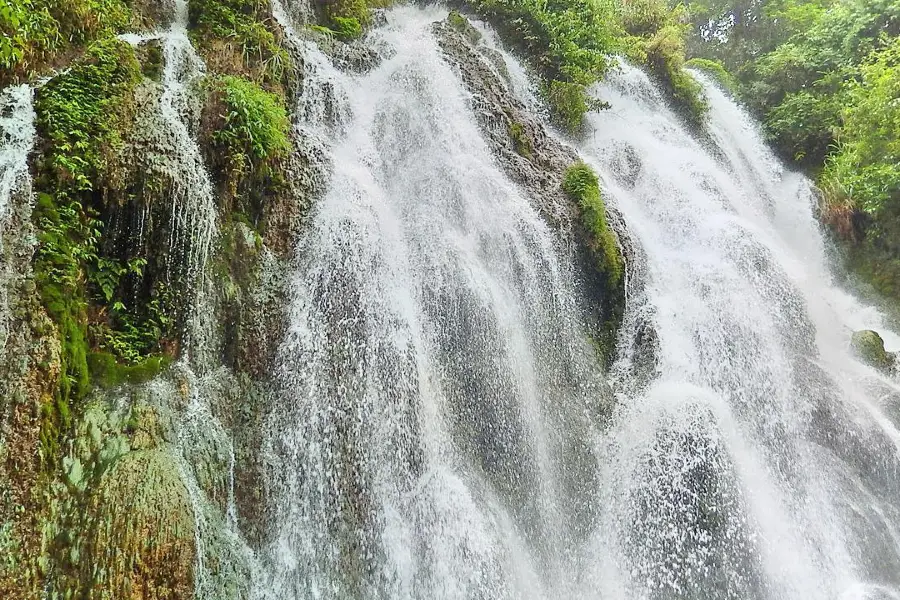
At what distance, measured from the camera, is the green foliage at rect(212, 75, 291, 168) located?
697 cm

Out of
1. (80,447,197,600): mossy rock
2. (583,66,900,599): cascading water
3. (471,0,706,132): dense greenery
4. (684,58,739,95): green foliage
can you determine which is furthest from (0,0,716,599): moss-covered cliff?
(684,58,739,95): green foliage

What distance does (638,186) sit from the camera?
11719 mm

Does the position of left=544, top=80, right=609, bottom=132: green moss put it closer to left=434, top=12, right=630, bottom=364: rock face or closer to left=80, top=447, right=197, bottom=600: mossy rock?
left=434, top=12, right=630, bottom=364: rock face

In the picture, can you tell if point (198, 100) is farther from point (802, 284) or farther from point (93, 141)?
point (802, 284)

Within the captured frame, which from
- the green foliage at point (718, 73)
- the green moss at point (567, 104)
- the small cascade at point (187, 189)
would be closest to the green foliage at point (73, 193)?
the small cascade at point (187, 189)

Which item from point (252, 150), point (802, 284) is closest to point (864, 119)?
point (802, 284)

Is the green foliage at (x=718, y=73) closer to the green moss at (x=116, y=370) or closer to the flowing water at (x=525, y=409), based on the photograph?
the flowing water at (x=525, y=409)

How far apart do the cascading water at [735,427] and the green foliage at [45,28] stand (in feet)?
25.9

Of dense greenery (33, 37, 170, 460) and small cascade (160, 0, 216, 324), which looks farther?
small cascade (160, 0, 216, 324)

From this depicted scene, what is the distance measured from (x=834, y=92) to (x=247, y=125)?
15878 mm

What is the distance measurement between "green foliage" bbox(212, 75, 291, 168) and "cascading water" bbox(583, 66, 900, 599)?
5.85 meters

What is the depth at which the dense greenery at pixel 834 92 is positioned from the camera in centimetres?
1212

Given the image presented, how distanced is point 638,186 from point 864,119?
5.50 m

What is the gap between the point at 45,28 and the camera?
20.2 feet
